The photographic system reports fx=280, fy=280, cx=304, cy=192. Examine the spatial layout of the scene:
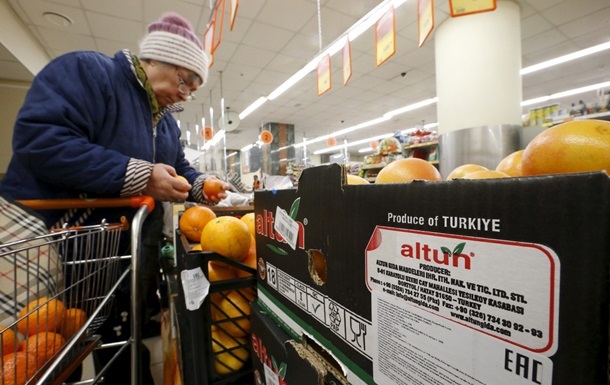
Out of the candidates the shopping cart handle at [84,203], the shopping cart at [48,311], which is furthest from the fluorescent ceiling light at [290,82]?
the shopping cart at [48,311]

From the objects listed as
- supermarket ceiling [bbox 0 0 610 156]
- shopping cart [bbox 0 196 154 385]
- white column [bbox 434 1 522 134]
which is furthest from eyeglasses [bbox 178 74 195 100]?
white column [bbox 434 1 522 134]

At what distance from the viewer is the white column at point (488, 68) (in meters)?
3.36

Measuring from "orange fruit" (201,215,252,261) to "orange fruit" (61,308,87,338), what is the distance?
310 mm

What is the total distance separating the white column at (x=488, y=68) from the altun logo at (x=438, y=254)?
12.6 feet

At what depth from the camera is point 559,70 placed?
5859 mm

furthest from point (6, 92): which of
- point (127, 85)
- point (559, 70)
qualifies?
point (559, 70)

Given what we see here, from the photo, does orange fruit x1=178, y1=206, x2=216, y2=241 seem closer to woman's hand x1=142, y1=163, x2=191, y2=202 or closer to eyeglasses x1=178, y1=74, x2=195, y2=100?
woman's hand x1=142, y1=163, x2=191, y2=202

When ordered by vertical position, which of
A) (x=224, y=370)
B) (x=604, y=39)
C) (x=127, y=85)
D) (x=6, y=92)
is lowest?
(x=224, y=370)

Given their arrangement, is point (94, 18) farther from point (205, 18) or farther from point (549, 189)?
point (549, 189)

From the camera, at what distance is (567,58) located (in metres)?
5.27

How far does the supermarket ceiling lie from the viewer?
3547mm

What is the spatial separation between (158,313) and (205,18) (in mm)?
3700

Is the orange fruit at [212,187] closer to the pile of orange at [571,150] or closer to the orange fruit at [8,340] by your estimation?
the orange fruit at [8,340]

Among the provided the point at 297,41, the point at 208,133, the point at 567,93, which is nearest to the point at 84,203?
the point at 297,41
